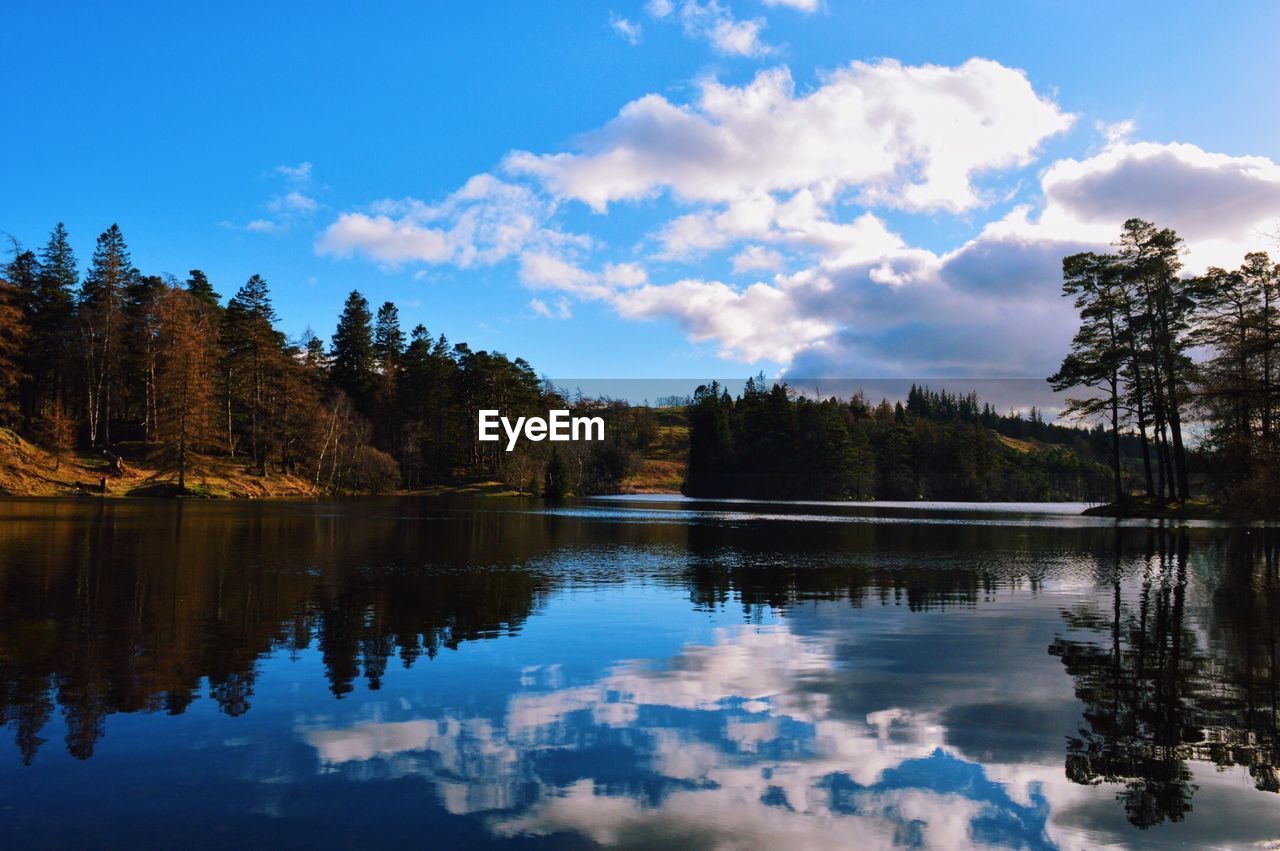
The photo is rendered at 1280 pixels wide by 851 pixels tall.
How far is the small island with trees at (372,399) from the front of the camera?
61344 mm

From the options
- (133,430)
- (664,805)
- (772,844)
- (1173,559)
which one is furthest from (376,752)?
(133,430)

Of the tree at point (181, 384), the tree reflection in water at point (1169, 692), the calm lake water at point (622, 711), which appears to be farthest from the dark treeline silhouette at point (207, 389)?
the tree reflection in water at point (1169, 692)

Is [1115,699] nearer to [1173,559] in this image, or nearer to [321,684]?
[321,684]

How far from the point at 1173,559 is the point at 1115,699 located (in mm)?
29500

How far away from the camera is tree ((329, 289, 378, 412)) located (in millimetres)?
145250

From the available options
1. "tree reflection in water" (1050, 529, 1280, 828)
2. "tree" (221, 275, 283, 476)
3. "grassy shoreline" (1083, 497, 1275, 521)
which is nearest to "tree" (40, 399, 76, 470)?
"tree" (221, 275, 283, 476)

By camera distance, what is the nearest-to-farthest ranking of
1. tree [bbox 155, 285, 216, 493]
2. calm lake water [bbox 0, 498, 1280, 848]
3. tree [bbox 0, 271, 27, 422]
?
1. calm lake water [bbox 0, 498, 1280, 848]
2. tree [bbox 155, 285, 216, 493]
3. tree [bbox 0, 271, 27, 422]

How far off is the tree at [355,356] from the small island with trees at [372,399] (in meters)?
0.31

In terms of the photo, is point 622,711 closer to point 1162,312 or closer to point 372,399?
point 1162,312

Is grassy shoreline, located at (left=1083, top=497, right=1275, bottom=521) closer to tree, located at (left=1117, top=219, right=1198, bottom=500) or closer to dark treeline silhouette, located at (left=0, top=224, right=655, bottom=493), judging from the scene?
tree, located at (left=1117, top=219, right=1198, bottom=500)

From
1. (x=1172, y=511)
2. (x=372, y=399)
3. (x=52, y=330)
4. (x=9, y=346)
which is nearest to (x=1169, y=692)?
(x=1172, y=511)

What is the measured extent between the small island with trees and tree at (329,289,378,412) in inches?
12.2

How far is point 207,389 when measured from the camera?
88125mm

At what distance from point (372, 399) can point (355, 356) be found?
8.92 m
